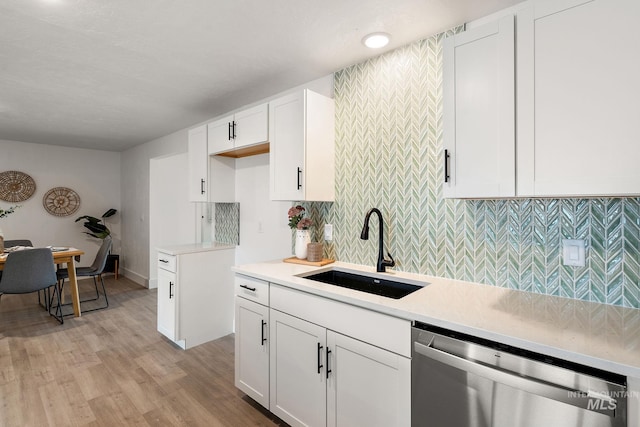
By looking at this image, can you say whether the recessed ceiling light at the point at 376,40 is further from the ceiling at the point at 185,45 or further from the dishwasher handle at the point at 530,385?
the dishwasher handle at the point at 530,385

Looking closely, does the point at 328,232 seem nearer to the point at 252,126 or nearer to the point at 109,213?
the point at 252,126

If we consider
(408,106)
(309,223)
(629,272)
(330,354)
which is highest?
(408,106)

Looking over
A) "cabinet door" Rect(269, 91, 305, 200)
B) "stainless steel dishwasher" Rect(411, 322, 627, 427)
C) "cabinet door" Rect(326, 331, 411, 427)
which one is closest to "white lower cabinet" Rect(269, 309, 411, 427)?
"cabinet door" Rect(326, 331, 411, 427)

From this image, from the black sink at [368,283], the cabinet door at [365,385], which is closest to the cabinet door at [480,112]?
the black sink at [368,283]

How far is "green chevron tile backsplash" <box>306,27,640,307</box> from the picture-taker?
1.46 metres

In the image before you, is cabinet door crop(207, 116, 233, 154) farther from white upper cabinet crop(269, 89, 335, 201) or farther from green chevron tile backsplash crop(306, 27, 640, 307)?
green chevron tile backsplash crop(306, 27, 640, 307)

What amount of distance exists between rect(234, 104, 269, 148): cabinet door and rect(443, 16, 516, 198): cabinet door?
141 centimetres

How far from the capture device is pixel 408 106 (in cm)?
207

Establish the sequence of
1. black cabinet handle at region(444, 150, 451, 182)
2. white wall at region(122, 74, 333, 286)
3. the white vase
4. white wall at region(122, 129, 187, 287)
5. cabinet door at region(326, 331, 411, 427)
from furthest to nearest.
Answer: white wall at region(122, 129, 187, 287)
white wall at region(122, 74, 333, 286)
the white vase
black cabinet handle at region(444, 150, 451, 182)
cabinet door at region(326, 331, 411, 427)

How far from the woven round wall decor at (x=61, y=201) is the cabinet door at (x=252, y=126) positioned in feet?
15.3

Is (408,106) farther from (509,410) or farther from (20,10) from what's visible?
(20,10)

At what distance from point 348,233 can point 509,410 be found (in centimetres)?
145

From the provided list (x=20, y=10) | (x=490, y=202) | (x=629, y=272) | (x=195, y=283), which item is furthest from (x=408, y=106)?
(x=195, y=283)

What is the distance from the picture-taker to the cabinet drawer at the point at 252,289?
2047 mm
